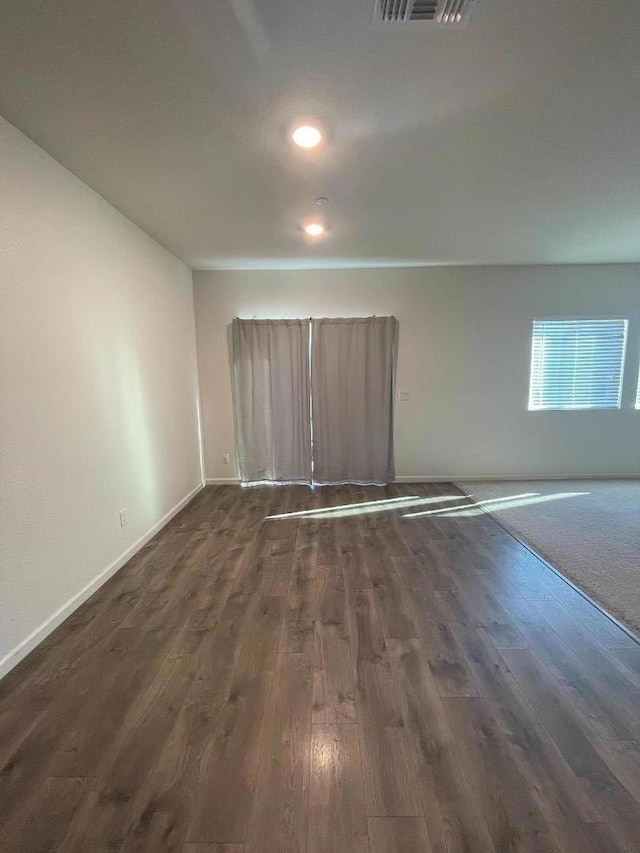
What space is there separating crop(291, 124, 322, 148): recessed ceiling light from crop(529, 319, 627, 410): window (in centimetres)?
373

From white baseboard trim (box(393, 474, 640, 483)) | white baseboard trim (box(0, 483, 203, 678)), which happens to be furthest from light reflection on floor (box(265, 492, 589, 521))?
white baseboard trim (box(0, 483, 203, 678))

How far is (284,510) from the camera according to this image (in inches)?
150

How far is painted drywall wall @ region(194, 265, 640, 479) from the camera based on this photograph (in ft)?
14.4

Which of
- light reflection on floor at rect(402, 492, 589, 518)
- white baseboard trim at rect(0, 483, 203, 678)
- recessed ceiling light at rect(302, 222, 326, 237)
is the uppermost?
recessed ceiling light at rect(302, 222, 326, 237)

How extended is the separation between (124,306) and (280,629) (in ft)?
8.16

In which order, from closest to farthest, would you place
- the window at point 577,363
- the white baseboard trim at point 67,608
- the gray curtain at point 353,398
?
the white baseboard trim at point 67,608
the gray curtain at point 353,398
the window at point 577,363

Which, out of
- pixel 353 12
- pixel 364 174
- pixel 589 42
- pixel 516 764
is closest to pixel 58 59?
pixel 353 12

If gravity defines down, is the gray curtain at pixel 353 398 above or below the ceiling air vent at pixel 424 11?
below

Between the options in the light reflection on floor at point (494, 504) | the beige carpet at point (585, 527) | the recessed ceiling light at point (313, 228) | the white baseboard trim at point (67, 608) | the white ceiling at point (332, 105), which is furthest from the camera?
the light reflection on floor at point (494, 504)

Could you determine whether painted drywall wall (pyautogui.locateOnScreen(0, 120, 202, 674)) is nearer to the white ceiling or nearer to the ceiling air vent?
the white ceiling

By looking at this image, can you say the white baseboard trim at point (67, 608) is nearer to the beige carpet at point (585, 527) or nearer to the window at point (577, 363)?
the beige carpet at point (585, 527)

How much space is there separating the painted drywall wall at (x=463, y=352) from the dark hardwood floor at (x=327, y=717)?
7.26ft

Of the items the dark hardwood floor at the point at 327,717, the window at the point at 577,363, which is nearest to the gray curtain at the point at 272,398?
the dark hardwood floor at the point at 327,717

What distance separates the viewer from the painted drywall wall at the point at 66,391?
1.75 meters
